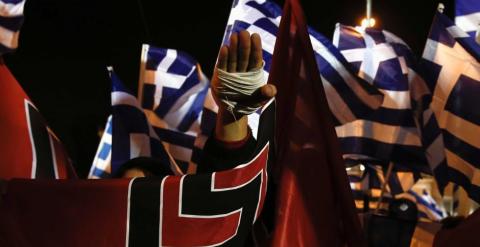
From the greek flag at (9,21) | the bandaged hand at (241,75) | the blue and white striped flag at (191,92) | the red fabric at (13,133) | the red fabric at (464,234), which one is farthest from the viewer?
the blue and white striped flag at (191,92)

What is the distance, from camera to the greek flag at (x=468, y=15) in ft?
15.1

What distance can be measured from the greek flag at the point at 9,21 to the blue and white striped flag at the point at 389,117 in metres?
2.81

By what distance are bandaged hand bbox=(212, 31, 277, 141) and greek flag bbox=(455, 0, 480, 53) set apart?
111 inches

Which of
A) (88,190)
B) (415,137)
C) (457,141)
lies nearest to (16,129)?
(88,190)

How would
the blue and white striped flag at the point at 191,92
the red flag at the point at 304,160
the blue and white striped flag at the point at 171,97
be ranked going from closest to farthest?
the red flag at the point at 304,160, the blue and white striped flag at the point at 191,92, the blue and white striped flag at the point at 171,97

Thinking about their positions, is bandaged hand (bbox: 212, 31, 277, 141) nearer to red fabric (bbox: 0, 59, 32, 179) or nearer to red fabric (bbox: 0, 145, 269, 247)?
red fabric (bbox: 0, 145, 269, 247)

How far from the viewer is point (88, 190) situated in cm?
247

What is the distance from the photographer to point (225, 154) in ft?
8.34

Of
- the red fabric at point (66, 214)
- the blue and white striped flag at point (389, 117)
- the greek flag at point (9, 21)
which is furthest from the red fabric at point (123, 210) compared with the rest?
the blue and white striped flag at point (389, 117)

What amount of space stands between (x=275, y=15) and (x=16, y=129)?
226 centimetres

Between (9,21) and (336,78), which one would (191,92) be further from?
(9,21)

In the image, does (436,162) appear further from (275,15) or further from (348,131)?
(275,15)

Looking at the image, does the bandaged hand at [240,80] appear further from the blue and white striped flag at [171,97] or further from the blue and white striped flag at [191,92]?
the blue and white striped flag at [171,97]

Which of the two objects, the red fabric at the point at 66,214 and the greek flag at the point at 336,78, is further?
the greek flag at the point at 336,78
